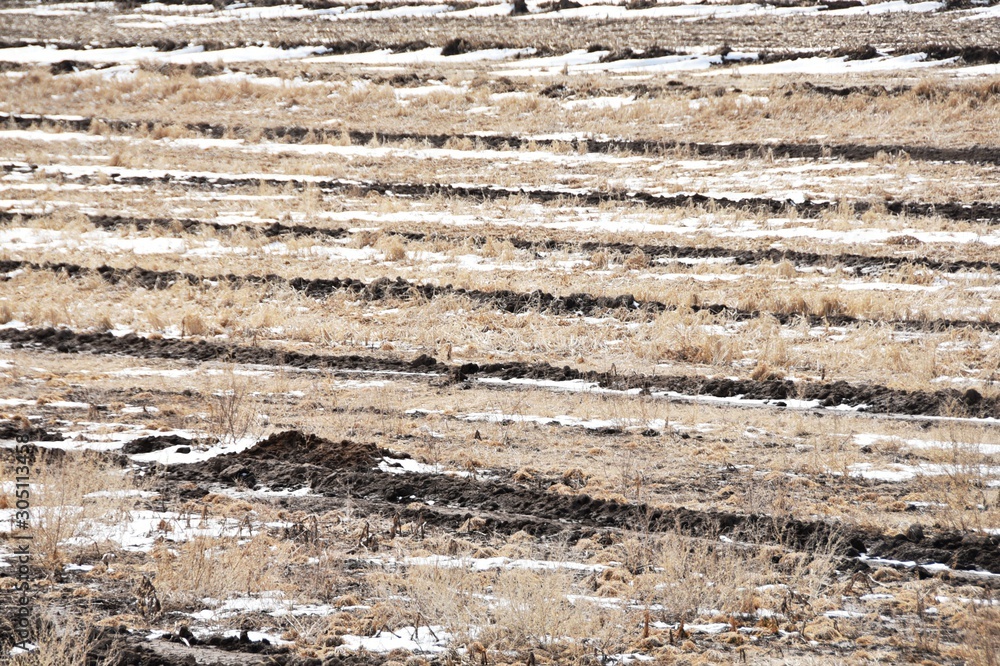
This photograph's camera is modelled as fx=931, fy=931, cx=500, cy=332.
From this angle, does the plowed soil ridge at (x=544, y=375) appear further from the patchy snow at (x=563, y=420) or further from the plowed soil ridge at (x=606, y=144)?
the plowed soil ridge at (x=606, y=144)

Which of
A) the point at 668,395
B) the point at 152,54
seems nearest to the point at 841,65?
Answer: the point at 668,395

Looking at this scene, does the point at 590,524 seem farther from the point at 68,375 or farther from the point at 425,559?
the point at 68,375

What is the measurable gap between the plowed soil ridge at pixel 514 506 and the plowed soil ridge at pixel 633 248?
375 inches

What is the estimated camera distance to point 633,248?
16953 millimetres

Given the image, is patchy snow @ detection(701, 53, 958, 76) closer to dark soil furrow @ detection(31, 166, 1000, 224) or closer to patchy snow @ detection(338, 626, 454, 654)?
dark soil furrow @ detection(31, 166, 1000, 224)

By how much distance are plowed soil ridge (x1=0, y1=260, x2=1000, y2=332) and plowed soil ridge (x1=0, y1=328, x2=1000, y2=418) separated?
2466 millimetres

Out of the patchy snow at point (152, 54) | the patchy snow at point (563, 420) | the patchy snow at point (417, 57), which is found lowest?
the patchy snow at point (563, 420)

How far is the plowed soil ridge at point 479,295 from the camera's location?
1277 cm

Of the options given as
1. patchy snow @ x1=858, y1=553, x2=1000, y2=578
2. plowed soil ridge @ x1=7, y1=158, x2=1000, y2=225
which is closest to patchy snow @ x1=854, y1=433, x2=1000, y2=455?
patchy snow @ x1=858, y1=553, x2=1000, y2=578

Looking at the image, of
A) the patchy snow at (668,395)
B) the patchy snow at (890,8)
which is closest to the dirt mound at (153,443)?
the patchy snow at (668,395)

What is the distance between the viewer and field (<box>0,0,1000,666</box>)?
5.39 metres

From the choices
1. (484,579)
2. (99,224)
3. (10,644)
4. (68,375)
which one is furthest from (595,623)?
(99,224)

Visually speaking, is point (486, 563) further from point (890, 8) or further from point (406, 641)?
point (890, 8)

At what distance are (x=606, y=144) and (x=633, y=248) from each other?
8.98 m
